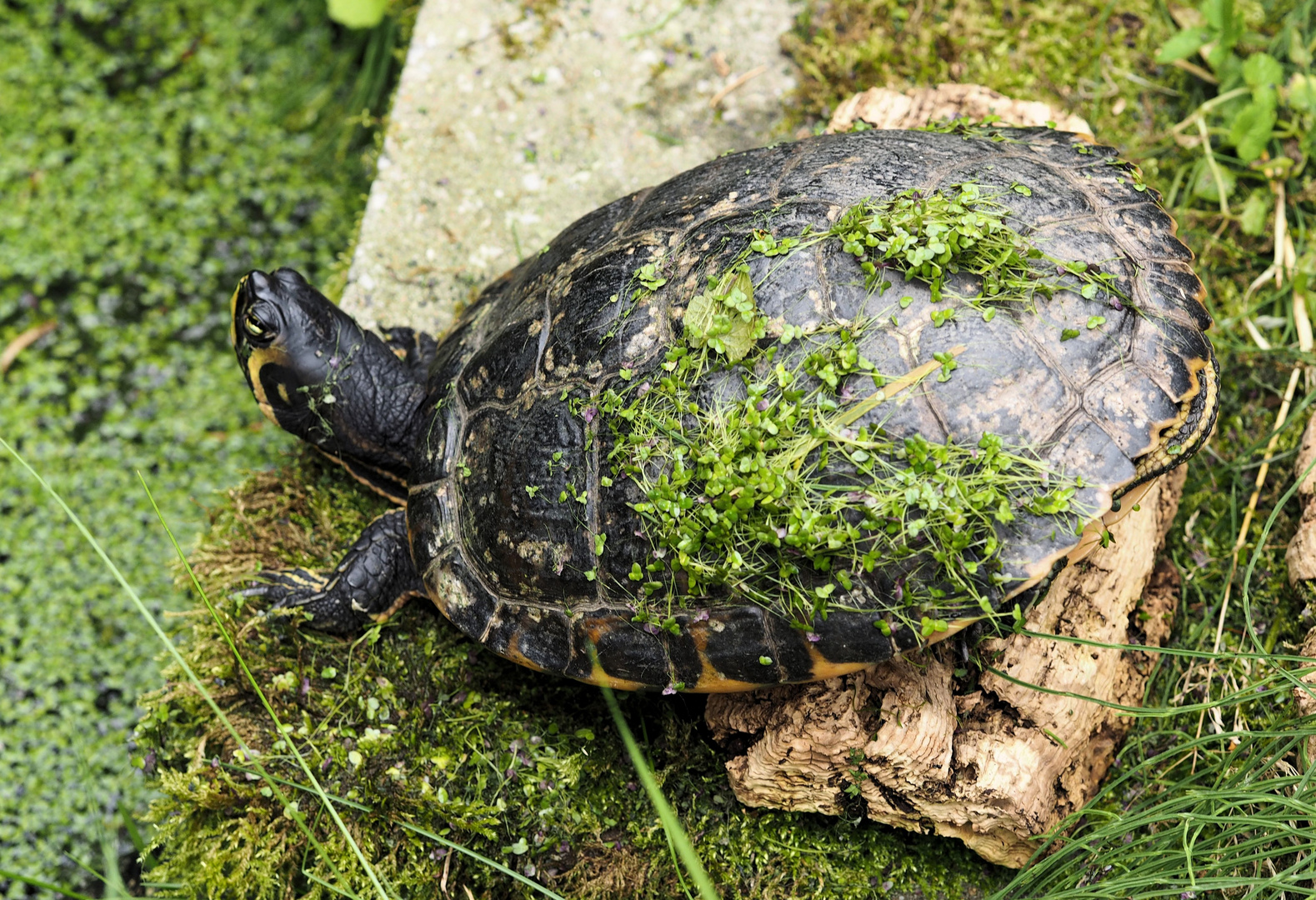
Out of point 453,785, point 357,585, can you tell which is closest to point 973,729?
point 453,785

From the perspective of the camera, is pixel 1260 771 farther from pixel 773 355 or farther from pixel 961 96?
pixel 961 96

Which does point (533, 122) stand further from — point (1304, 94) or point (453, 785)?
point (1304, 94)

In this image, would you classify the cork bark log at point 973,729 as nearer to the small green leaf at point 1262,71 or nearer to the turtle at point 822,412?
the turtle at point 822,412

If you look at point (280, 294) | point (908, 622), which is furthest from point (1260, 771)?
point (280, 294)

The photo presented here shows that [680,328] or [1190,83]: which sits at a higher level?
[680,328]

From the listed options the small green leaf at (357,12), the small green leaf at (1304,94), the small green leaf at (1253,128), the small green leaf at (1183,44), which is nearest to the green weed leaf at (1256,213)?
the small green leaf at (1253,128)

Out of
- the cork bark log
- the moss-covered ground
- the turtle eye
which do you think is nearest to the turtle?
the cork bark log
